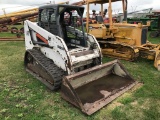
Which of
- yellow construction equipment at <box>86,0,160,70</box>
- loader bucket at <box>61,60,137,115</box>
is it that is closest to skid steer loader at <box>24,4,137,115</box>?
loader bucket at <box>61,60,137,115</box>

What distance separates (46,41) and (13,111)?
225cm

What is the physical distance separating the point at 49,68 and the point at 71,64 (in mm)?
616

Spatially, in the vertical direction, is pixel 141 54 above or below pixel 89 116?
above

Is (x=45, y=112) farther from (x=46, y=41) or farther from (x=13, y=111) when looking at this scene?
(x=46, y=41)

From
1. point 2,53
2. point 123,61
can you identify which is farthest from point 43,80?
point 2,53

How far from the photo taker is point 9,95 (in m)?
4.48

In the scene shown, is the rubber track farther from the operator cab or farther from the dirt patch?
the dirt patch

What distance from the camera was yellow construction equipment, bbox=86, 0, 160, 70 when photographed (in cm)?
698

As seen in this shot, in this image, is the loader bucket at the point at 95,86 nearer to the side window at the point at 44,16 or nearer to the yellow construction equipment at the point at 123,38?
the yellow construction equipment at the point at 123,38

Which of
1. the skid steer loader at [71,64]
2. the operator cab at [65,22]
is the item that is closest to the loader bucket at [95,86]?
the skid steer loader at [71,64]

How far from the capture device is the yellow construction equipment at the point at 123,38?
6980 millimetres

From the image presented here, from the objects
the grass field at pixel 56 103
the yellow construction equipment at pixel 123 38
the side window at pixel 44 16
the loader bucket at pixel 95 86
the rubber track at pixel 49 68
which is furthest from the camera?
the yellow construction equipment at pixel 123 38

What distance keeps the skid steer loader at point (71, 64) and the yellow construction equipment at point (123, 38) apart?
196 cm

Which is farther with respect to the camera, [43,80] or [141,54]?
[141,54]
